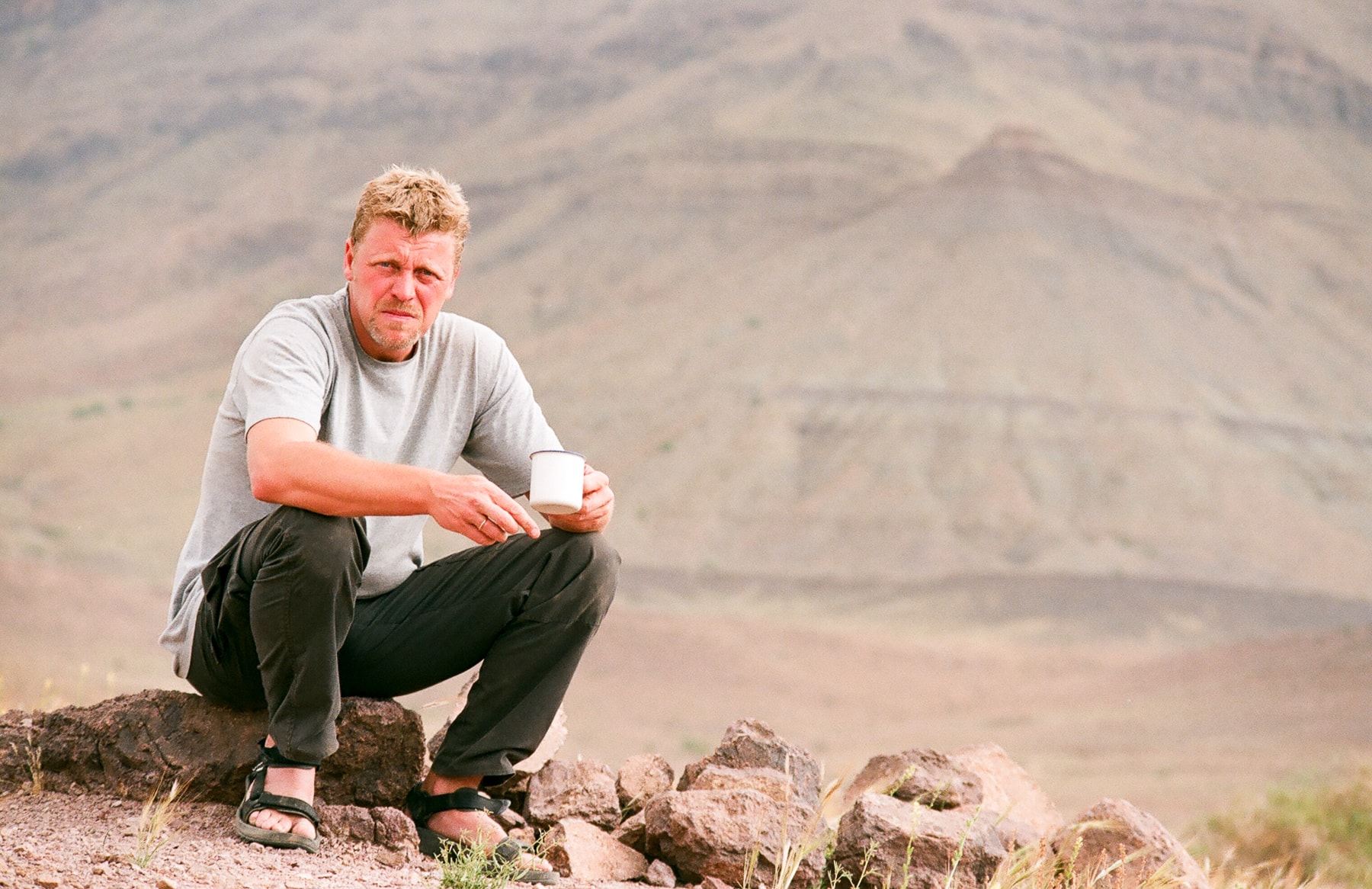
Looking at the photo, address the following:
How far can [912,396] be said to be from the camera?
101 ft

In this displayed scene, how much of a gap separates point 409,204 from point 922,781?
6.48ft

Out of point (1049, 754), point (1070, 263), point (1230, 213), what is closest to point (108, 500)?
point (1049, 754)

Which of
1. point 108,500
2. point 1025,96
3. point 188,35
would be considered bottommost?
point 108,500

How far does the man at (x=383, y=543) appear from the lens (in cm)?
297

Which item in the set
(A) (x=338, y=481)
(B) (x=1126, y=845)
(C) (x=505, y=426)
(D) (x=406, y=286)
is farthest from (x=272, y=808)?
(B) (x=1126, y=845)

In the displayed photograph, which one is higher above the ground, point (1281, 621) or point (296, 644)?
point (296, 644)

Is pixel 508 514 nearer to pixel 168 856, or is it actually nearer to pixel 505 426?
pixel 505 426

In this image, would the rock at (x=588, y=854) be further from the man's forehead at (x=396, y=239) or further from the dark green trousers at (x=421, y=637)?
the man's forehead at (x=396, y=239)

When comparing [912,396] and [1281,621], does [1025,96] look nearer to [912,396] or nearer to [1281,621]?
[912,396]

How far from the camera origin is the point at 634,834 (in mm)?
3607

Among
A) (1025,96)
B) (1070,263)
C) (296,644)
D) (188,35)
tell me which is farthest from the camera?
(188,35)

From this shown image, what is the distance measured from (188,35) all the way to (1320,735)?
166ft

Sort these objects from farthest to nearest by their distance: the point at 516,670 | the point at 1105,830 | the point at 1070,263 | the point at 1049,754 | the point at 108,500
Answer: the point at 1070,263 → the point at 108,500 → the point at 1049,754 → the point at 1105,830 → the point at 516,670

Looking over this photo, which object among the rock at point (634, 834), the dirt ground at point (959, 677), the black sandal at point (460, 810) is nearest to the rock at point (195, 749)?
the black sandal at point (460, 810)
